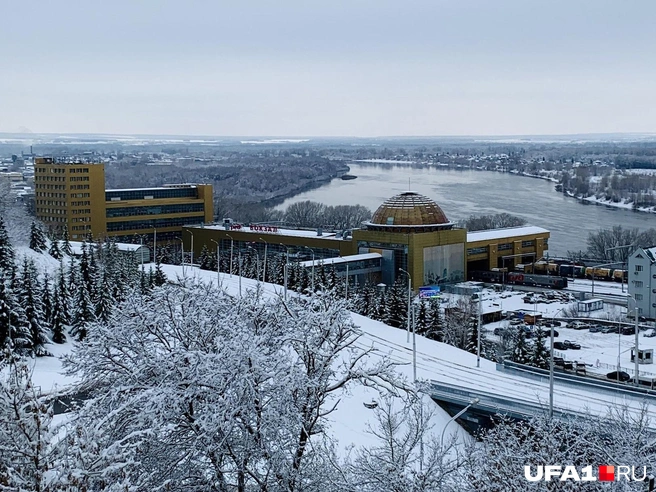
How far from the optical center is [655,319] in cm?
2617

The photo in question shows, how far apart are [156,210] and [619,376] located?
29.7 m

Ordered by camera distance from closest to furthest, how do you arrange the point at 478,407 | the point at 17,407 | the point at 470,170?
the point at 17,407, the point at 478,407, the point at 470,170

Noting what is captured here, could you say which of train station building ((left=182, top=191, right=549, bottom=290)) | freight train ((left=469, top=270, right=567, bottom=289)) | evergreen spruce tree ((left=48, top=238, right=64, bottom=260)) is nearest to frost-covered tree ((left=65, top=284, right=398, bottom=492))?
evergreen spruce tree ((left=48, top=238, right=64, bottom=260))

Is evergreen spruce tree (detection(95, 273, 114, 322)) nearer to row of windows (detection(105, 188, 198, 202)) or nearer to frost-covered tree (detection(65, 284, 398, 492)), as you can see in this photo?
frost-covered tree (detection(65, 284, 398, 492))

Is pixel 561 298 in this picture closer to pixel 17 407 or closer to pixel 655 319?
pixel 655 319

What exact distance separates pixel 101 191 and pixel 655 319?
26.7 m

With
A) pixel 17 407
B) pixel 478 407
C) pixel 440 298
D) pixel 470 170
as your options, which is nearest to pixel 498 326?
pixel 440 298

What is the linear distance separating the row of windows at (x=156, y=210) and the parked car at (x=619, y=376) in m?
29.1

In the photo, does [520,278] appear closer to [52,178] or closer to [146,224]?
[146,224]

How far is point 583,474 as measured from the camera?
7.24m

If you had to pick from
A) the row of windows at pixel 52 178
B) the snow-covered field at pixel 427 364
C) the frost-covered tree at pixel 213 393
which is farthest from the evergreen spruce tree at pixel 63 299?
the row of windows at pixel 52 178

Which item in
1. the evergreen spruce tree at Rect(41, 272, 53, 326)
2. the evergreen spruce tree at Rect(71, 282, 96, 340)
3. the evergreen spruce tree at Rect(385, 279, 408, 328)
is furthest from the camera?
the evergreen spruce tree at Rect(385, 279, 408, 328)

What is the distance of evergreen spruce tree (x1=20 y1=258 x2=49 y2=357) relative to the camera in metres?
16.1

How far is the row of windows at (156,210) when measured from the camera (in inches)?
1640
